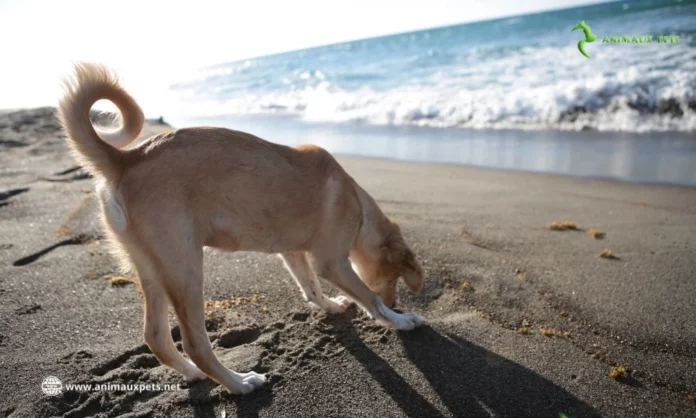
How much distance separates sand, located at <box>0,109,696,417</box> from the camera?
2621mm

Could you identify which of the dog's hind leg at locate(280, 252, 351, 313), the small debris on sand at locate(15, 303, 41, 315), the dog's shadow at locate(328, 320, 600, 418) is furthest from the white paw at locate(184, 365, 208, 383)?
the small debris on sand at locate(15, 303, 41, 315)

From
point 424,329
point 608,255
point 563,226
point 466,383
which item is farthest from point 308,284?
point 563,226

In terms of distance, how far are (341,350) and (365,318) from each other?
1.71ft

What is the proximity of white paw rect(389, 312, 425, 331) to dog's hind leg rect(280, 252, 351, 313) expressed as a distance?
0.57 m

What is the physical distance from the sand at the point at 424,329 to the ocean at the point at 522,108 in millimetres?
3697

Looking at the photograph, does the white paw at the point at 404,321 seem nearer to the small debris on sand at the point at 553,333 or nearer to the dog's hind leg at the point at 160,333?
the small debris on sand at the point at 553,333

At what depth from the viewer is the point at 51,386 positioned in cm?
268

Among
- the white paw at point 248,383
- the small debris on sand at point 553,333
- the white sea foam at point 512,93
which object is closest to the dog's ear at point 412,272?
the small debris on sand at point 553,333

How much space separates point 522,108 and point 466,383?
11650 millimetres

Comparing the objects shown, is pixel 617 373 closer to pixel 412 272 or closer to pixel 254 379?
pixel 412 272

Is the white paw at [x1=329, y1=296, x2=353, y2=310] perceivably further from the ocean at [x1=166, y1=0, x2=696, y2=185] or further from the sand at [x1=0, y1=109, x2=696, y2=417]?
the ocean at [x1=166, y1=0, x2=696, y2=185]

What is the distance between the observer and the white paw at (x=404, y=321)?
10.7 feet

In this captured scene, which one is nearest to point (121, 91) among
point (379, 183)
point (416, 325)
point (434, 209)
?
point (416, 325)

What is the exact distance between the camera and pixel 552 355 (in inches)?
117
